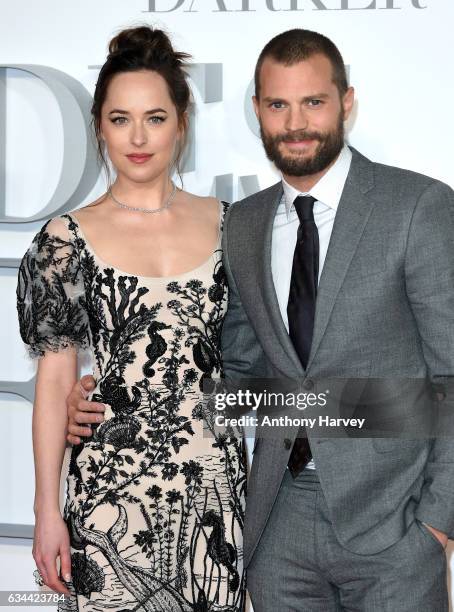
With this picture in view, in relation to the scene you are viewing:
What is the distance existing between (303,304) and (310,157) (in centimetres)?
35

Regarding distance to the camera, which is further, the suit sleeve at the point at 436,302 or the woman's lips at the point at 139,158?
the woman's lips at the point at 139,158

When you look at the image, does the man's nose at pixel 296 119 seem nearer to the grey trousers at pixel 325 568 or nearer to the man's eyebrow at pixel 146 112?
the man's eyebrow at pixel 146 112

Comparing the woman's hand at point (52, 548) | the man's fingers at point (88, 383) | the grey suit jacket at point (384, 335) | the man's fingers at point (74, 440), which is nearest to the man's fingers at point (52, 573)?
the woman's hand at point (52, 548)

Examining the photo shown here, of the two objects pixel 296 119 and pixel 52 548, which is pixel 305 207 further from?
pixel 52 548

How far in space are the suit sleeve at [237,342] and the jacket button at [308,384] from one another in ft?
0.75

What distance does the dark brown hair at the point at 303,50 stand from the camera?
2279mm

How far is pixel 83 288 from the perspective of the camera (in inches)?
92.8

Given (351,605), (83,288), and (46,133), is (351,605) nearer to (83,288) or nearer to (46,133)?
(83,288)

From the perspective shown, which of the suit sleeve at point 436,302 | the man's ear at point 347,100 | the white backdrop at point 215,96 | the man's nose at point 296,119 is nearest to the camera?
the suit sleeve at point 436,302

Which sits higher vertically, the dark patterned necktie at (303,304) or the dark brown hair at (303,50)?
the dark brown hair at (303,50)

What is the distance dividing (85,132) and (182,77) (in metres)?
0.64

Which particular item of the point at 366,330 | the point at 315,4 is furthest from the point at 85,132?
the point at 366,330

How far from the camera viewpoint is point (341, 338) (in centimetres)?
214

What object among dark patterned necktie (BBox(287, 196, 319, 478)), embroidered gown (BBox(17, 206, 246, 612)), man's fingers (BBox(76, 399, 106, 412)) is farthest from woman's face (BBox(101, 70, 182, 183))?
man's fingers (BBox(76, 399, 106, 412))
